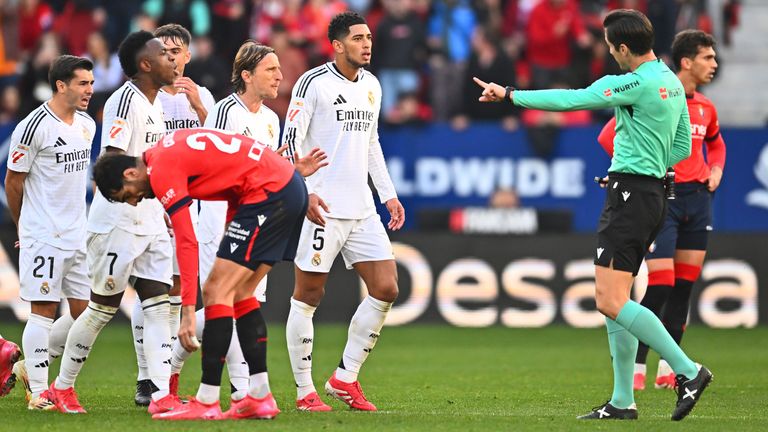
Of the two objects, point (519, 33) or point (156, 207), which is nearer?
point (156, 207)

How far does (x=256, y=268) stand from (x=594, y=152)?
11.6 m

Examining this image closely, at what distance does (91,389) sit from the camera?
37.4 ft

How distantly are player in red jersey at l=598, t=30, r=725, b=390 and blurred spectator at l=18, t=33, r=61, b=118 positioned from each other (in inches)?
460

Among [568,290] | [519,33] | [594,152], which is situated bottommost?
[568,290]

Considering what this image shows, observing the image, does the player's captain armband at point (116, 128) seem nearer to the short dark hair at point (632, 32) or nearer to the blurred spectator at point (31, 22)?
the short dark hair at point (632, 32)

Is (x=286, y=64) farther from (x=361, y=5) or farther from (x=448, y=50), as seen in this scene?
(x=361, y=5)

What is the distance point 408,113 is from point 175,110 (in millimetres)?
9898

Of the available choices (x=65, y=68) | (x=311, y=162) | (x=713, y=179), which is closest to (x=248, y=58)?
(x=311, y=162)

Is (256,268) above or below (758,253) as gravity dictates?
above

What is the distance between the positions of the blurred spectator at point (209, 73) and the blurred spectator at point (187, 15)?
1077mm

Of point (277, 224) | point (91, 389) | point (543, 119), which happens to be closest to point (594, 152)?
point (543, 119)

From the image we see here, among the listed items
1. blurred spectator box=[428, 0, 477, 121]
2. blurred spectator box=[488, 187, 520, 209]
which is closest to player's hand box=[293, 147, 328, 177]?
blurred spectator box=[488, 187, 520, 209]

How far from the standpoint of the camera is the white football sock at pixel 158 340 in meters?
9.44

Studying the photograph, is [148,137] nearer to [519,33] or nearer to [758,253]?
[758,253]
